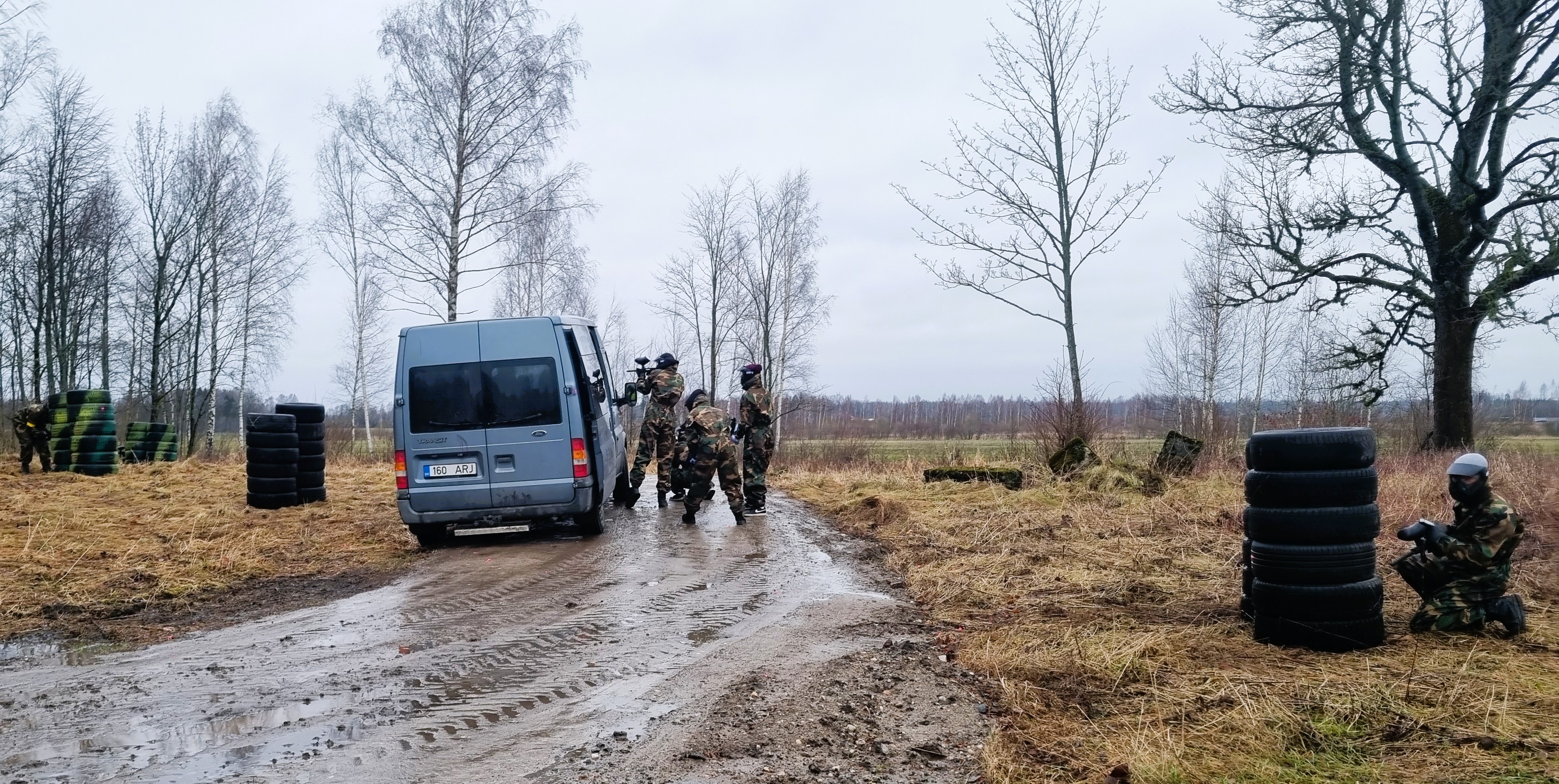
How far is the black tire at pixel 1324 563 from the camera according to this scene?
17.1 ft

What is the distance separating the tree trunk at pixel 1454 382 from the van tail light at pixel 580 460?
1709 cm

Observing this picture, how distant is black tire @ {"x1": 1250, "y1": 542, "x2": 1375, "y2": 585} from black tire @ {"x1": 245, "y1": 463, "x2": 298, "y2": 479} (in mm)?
11788

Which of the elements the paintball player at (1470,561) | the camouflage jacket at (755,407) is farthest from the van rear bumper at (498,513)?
the paintball player at (1470,561)

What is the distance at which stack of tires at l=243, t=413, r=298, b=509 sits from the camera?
41.5ft

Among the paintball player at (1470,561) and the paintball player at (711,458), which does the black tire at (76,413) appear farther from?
the paintball player at (1470,561)

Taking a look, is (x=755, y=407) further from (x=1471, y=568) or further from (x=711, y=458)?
(x=1471, y=568)

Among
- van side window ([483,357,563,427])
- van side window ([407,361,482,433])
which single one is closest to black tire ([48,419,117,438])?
van side window ([407,361,482,433])

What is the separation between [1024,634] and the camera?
581 centimetres

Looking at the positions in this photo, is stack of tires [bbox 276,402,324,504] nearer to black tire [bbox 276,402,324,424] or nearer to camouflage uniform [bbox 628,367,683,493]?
black tire [bbox 276,402,324,424]

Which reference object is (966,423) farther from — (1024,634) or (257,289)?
(1024,634)

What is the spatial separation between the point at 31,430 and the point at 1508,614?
19601 millimetres

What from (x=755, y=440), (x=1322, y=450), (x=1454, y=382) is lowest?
(x=755, y=440)

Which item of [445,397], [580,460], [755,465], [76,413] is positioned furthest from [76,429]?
[755,465]

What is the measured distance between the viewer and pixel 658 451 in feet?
46.1
